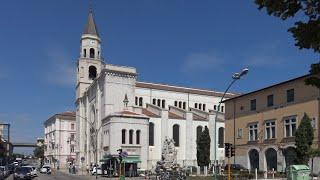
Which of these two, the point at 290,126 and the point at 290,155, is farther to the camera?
the point at 290,126

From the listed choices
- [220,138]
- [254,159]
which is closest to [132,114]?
[220,138]

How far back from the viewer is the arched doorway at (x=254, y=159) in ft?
225

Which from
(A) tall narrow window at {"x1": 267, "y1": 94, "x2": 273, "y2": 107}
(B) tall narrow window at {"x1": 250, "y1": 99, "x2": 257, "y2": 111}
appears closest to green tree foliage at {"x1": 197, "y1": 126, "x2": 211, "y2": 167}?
(B) tall narrow window at {"x1": 250, "y1": 99, "x2": 257, "y2": 111}

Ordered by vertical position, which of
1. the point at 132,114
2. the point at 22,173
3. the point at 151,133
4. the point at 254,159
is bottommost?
the point at 22,173

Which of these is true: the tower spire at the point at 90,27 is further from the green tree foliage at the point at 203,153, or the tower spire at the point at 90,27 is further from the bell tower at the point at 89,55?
the green tree foliage at the point at 203,153

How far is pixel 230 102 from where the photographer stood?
7669cm

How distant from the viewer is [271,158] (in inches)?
2569

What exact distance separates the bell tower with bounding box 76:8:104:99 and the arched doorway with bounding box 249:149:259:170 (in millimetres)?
52631

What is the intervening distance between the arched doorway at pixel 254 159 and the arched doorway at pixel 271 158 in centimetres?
254

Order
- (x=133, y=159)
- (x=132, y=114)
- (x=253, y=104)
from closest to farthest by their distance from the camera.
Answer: (x=253, y=104), (x=133, y=159), (x=132, y=114)

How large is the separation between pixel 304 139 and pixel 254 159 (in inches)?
606

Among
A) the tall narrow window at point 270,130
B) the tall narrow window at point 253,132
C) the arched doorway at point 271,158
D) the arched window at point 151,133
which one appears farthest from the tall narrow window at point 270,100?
the arched window at point 151,133

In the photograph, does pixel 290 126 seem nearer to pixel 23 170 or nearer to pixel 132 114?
pixel 23 170

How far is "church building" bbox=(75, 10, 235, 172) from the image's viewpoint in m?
86.4
